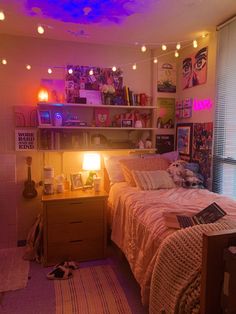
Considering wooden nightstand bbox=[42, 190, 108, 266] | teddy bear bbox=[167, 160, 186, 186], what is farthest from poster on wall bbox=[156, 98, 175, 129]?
wooden nightstand bbox=[42, 190, 108, 266]

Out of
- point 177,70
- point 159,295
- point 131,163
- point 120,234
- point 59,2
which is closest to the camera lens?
point 159,295

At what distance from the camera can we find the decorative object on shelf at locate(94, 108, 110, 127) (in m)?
3.13

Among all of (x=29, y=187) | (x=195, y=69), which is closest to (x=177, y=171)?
(x=195, y=69)

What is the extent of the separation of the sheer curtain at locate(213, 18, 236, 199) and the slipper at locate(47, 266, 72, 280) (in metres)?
1.78

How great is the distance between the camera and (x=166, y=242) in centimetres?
146

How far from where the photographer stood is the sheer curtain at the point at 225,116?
99.3 inches

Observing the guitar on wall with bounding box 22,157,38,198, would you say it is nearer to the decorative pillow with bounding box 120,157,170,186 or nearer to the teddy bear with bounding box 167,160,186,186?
the decorative pillow with bounding box 120,157,170,186

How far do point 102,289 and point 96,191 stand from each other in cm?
100

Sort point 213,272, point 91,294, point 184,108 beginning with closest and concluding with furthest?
point 213,272, point 91,294, point 184,108

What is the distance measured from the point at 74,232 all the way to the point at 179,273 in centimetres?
150

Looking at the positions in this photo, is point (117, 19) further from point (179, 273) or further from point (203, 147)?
point (179, 273)

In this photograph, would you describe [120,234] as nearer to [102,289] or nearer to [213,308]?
[102,289]

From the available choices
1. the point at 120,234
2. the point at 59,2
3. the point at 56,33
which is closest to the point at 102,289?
the point at 120,234

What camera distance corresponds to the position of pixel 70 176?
2951 mm
